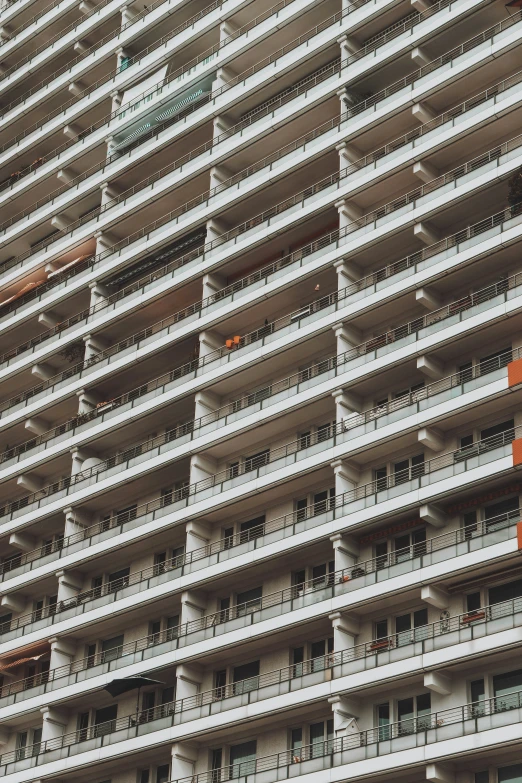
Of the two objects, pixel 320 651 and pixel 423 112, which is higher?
pixel 423 112

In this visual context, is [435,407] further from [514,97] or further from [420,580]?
[514,97]

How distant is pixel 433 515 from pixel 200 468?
39.4 feet

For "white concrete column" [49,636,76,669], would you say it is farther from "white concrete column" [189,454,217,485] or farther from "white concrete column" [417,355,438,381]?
"white concrete column" [417,355,438,381]

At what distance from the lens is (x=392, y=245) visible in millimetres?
50375

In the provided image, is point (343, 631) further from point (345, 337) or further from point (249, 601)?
point (345, 337)

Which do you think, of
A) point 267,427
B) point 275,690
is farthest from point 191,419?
point 275,690

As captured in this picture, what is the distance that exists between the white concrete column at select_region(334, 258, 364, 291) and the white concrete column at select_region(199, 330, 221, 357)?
659cm

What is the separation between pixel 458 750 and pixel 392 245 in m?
19.5

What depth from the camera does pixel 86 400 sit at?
60.1 meters

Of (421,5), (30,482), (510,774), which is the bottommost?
(510,774)

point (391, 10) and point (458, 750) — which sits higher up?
point (391, 10)

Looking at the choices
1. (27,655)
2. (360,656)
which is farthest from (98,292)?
(360,656)

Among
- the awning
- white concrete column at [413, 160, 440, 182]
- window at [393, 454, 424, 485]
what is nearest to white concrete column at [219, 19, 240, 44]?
white concrete column at [413, 160, 440, 182]

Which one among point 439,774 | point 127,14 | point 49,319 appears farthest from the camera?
point 127,14
